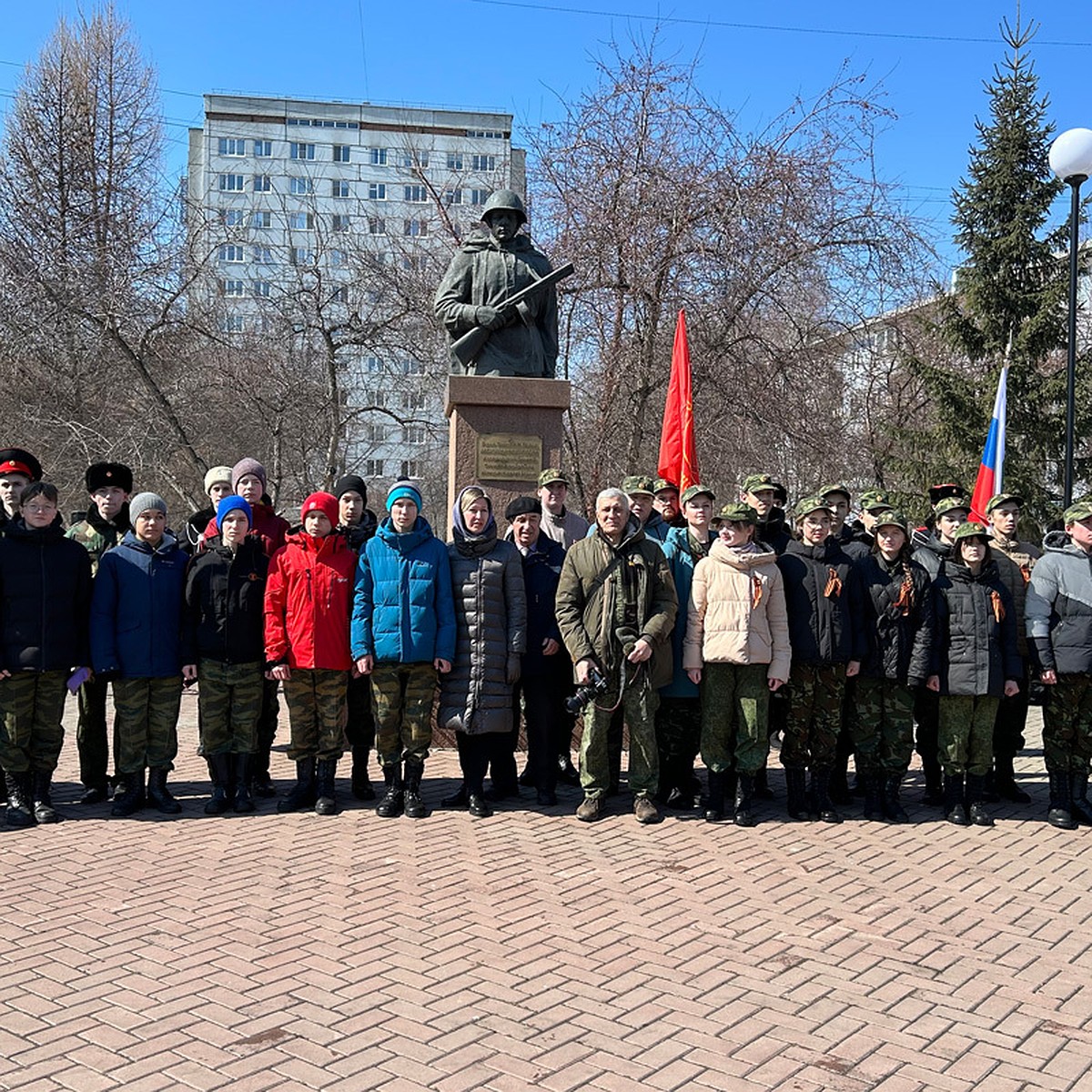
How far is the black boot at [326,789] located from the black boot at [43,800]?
4.83 feet

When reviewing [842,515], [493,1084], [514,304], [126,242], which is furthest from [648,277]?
[493,1084]

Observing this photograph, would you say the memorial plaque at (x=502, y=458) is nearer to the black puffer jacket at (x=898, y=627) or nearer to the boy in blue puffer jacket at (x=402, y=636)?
the boy in blue puffer jacket at (x=402, y=636)

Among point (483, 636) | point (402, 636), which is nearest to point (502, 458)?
point (483, 636)

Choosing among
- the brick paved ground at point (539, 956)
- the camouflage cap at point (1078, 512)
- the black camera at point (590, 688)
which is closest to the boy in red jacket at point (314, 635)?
the brick paved ground at point (539, 956)

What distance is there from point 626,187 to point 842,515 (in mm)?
6688

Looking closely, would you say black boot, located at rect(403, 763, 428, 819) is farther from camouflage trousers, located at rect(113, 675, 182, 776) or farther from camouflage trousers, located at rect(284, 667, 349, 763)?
camouflage trousers, located at rect(113, 675, 182, 776)

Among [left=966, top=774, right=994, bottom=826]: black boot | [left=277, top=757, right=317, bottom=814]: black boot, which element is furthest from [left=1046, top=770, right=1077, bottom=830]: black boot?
[left=277, top=757, right=317, bottom=814]: black boot

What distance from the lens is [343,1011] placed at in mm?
3730

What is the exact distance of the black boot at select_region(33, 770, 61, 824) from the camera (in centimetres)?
636

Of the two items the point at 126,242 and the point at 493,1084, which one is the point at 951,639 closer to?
the point at 493,1084

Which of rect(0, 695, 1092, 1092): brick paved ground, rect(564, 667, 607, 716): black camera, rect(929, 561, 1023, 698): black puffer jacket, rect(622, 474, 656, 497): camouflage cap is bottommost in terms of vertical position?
rect(0, 695, 1092, 1092): brick paved ground

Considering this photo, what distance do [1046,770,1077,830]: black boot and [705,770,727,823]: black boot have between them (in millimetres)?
1949

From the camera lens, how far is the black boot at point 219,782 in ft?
21.6

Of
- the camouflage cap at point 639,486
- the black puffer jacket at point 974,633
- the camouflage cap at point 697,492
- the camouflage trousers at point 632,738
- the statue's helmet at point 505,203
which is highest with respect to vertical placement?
the statue's helmet at point 505,203
